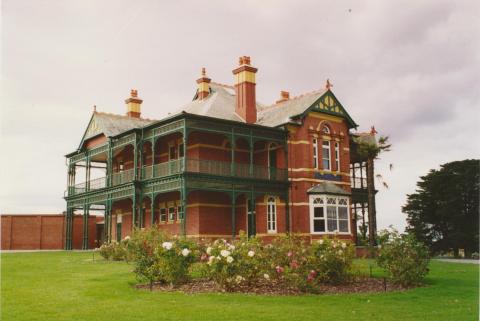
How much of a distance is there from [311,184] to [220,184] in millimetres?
5584

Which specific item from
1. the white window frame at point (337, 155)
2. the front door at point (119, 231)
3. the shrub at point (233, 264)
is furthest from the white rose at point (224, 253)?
the front door at point (119, 231)

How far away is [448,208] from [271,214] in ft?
43.3

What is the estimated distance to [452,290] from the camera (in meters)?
13.5

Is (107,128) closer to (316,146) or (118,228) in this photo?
(118,228)

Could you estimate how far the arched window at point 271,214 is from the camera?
95.7ft

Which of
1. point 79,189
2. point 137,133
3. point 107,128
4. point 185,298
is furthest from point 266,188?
point 185,298

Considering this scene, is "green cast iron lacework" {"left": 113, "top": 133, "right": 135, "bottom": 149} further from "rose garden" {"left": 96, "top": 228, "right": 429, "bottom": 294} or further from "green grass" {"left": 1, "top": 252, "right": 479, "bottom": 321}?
"rose garden" {"left": 96, "top": 228, "right": 429, "bottom": 294}

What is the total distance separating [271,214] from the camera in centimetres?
2944

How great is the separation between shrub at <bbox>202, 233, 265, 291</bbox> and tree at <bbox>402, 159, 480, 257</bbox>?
991 inches

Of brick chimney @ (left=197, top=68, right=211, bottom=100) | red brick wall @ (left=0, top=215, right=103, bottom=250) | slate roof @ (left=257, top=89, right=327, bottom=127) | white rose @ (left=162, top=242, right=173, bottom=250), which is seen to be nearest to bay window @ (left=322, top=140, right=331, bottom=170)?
slate roof @ (left=257, top=89, right=327, bottom=127)

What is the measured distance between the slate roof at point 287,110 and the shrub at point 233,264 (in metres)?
16.8

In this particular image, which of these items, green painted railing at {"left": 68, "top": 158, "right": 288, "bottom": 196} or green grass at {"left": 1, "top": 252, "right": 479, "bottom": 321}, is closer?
green grass at {"left": 1, "top": 252, "right": 479, "bottom": 321}

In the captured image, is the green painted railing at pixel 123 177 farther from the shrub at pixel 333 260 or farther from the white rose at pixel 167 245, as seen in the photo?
the shrub at pixel 333 260

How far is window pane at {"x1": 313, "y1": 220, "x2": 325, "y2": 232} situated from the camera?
28936 mm
